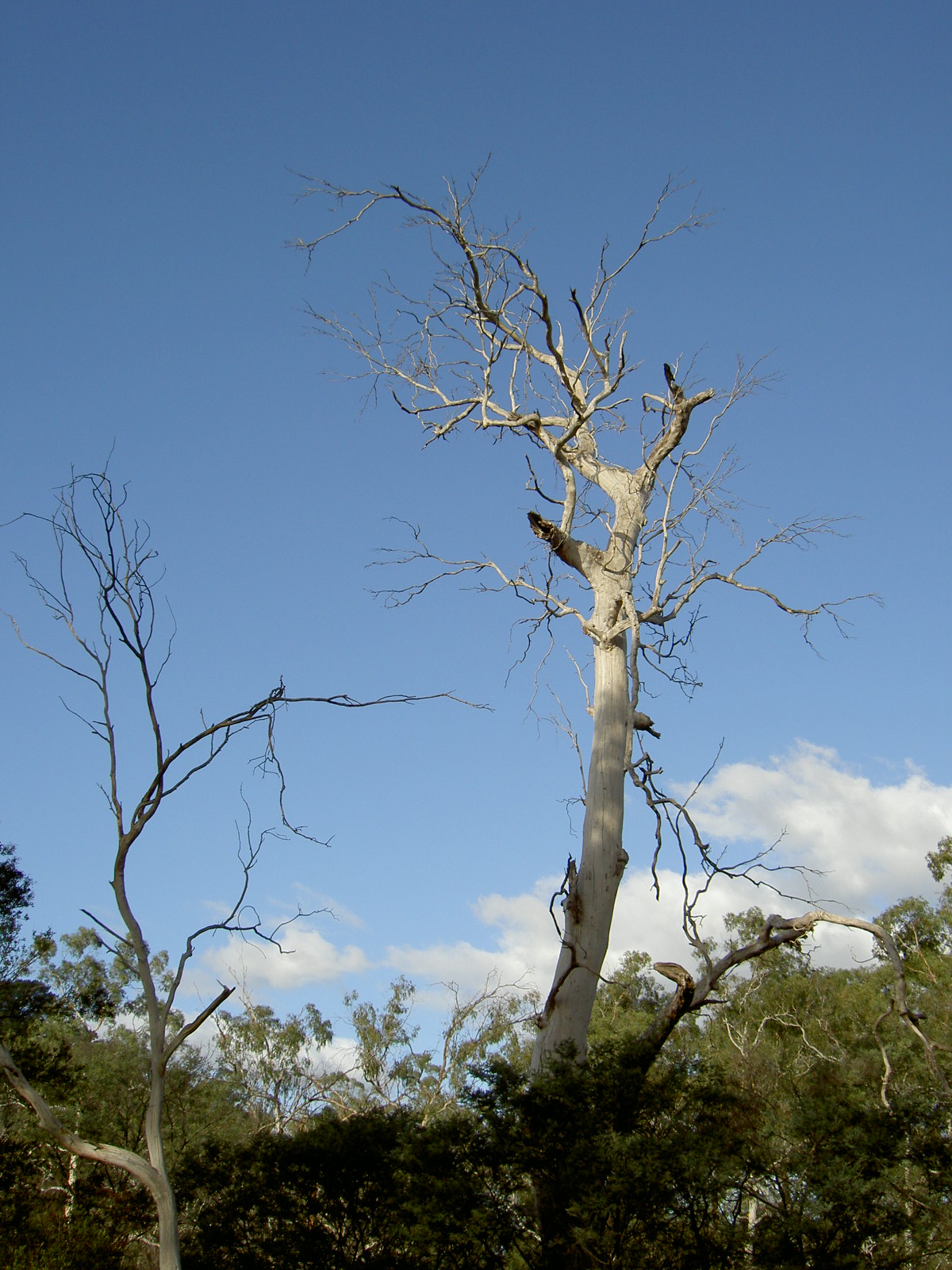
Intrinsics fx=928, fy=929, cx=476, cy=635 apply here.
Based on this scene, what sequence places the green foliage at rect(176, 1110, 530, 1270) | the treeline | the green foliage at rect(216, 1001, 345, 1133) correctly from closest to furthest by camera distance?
1. the treeline
2. the green foliage at rect(176, 1110, 530, 1270)
3. the green foliage at rect(216, 1001, 345, 1133)

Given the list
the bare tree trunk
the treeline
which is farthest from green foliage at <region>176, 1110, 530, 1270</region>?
the bare tree trunk

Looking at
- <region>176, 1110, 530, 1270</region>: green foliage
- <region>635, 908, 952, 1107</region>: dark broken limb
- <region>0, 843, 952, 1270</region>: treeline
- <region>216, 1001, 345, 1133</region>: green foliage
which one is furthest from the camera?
<region>216, 1001, 345, 1133</region>: green foliage

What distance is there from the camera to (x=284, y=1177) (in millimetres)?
7168

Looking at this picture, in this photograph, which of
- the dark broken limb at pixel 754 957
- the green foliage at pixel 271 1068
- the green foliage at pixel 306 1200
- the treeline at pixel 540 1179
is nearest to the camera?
the treeline at pixel 540 1179

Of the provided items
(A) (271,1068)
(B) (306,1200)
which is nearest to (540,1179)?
(B) (306,1200)

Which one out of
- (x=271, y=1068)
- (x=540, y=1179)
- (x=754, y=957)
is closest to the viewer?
(x=540, y=1179)

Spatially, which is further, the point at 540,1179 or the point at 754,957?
the point at 754,957

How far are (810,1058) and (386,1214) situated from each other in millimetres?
15736

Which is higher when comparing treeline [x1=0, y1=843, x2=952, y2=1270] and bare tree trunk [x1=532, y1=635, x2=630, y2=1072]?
bare tree trunk [x1=532, y1=635, x2=630, y2=1072]

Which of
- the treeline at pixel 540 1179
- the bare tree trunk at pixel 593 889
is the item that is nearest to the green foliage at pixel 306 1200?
the treeline at pixel 540 1179

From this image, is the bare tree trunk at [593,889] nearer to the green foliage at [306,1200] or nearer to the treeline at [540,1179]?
the treeline at [540,1179]

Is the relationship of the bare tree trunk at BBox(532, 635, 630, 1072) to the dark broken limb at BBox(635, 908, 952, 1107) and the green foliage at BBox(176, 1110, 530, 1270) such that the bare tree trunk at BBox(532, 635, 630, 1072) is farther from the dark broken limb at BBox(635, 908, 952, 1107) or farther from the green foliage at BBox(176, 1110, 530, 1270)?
the green foliage at BBox(176, 1110, 530, 1270)

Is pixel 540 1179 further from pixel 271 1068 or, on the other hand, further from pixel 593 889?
pixel 271 1068

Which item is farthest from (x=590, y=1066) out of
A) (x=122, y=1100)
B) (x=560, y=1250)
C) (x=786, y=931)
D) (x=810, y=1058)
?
(x=810, y=1058)
